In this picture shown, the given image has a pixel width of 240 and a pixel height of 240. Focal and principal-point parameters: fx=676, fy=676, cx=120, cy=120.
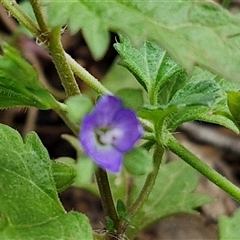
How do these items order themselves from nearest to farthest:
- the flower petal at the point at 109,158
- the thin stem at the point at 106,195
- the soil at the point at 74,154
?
the flower petal at the point at 109,158, the thin stem at the point at 106,195, the soil at the point at 74,154

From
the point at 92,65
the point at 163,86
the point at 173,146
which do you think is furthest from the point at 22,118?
the point at 173,146

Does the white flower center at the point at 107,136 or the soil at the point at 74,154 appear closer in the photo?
the white flower center at the point at 107,136

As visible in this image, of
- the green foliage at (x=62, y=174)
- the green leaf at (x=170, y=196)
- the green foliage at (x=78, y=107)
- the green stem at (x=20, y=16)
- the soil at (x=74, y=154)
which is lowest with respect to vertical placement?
the soil at (x=74, y=154)

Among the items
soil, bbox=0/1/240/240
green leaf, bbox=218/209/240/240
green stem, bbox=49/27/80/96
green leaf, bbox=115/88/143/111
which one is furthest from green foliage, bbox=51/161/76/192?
soil, bbox=0/1/240/240

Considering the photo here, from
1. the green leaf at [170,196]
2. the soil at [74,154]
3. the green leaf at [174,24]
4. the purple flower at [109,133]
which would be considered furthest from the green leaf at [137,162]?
the soil at [74,154]

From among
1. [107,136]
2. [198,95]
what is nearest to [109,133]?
[107,136]

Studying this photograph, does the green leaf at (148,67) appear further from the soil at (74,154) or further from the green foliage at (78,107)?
the soil at (74,154)

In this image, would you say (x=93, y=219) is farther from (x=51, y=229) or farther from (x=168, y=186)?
(x=51, y=229)

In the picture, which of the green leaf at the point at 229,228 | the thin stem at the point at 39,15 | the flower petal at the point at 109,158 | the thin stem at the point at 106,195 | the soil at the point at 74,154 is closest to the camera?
the flower petal at the point at 109,158

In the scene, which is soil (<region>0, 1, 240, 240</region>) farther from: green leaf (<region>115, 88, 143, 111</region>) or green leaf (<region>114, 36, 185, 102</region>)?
green leaf (<region>115, 88, 143, 111</region>)
